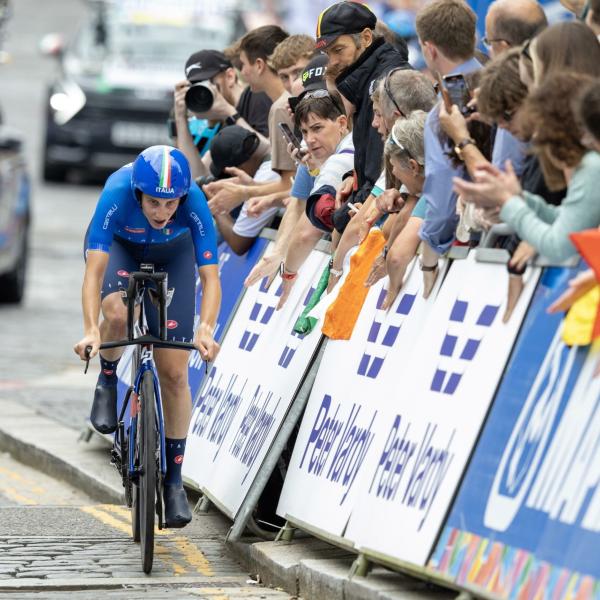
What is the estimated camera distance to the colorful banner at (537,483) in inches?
209

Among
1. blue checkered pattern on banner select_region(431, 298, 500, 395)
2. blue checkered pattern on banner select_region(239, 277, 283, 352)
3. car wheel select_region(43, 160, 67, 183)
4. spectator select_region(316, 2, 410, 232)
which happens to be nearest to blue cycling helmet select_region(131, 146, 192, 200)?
spectator select_region(316, 2, 410, 232)

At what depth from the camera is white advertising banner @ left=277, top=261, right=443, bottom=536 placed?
6.82 m

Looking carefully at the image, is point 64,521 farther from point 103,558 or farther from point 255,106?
point 255,106

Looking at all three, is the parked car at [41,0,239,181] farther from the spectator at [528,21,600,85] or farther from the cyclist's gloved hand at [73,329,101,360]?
the spectator at [528,21,600,85]

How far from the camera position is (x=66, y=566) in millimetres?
7391

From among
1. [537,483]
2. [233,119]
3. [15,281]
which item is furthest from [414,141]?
[15,281]

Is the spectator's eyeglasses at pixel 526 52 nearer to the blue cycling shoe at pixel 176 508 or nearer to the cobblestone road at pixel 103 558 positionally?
the cobblestone road at pixel 103 558

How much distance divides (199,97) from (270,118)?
42.8 inches

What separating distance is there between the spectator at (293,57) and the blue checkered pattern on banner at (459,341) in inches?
135

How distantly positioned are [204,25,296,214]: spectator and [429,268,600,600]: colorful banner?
3.63 metres

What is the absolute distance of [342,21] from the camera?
8.05 meters

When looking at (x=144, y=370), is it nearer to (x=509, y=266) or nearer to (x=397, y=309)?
(x=397, y=309)

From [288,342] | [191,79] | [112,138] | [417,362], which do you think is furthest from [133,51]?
[417,362]

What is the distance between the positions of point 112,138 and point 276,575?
21322 millimetres
